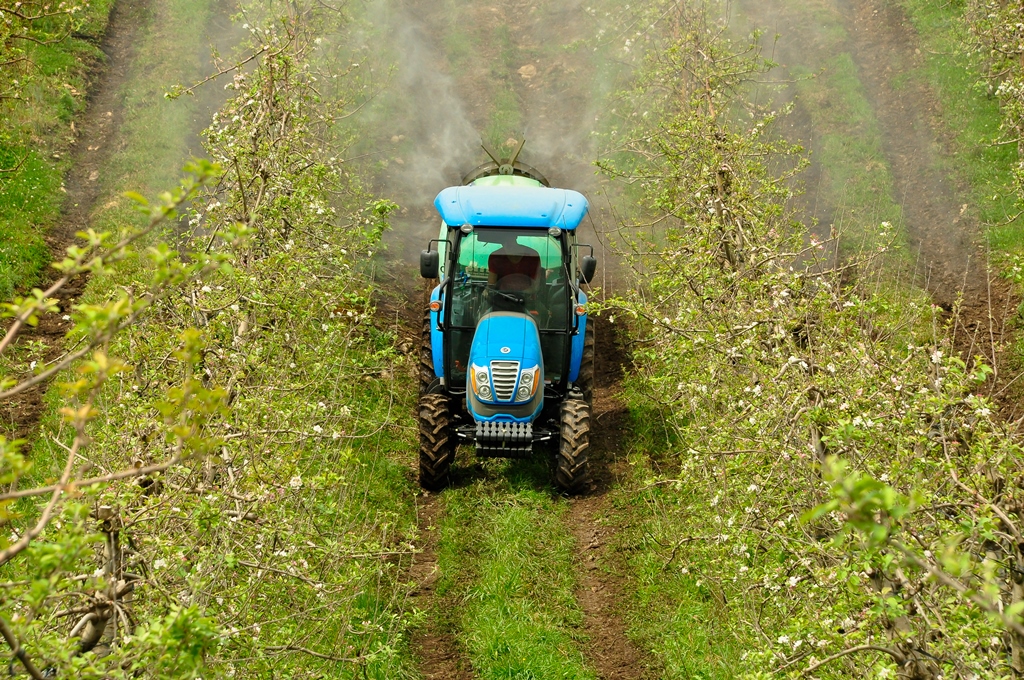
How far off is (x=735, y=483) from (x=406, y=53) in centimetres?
1563

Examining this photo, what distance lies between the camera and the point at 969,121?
1620 cm

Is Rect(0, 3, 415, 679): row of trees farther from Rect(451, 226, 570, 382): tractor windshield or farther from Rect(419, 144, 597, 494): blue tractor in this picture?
Rect(451, 226, 570, 382): tractor windshield

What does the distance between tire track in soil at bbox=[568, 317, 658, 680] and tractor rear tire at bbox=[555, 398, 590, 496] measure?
1.03 ft

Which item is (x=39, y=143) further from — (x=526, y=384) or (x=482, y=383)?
(x=526, y=384)

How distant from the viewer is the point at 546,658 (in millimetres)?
7625

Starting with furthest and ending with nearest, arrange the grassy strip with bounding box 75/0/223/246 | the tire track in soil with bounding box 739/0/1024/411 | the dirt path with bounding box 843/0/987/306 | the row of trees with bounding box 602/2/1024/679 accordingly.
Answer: the grassy strip with bounding box 75/0/223/246 → the dirt path with bounding box 843/0/987/306 → the tire track in soil with bounding box 739/0/1024/411 → the row of trees with bounding box 602/2/1024/679

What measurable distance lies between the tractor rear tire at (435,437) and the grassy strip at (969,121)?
8468 millimetres

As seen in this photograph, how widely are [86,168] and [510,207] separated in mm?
9227

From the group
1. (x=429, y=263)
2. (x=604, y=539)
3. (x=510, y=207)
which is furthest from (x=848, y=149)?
(x=604, y=539)

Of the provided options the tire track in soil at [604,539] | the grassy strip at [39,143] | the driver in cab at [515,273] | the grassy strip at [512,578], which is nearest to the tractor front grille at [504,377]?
the driver in cab at [515,273]

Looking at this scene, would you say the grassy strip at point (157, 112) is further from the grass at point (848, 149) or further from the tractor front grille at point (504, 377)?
the grass at point (848, 149)

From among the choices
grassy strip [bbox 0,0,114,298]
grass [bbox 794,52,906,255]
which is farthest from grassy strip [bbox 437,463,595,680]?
grassy strip [bbox 0,0,114,298]

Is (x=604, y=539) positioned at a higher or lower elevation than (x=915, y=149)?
lower

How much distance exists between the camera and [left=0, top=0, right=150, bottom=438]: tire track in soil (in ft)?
33.9
